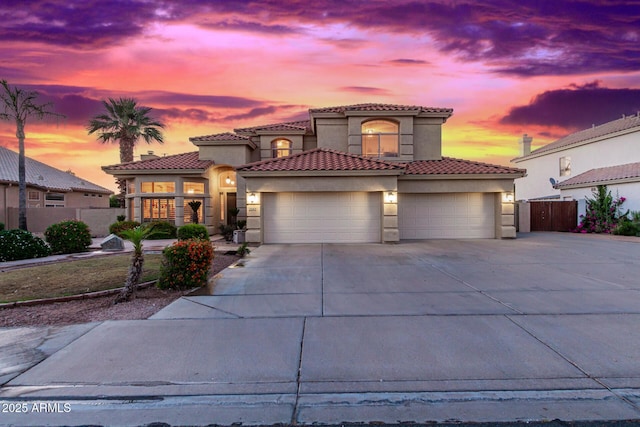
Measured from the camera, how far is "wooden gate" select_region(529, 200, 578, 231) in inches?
816

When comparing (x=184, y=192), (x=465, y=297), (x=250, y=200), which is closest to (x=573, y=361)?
(x=465, y=297)

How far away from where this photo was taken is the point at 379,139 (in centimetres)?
1833

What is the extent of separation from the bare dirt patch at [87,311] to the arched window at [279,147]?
1500 cm

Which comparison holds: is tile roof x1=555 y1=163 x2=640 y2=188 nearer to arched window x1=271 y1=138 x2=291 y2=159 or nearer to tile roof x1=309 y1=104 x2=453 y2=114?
tile roof x1=309 y1=104 x2=453 y2=114

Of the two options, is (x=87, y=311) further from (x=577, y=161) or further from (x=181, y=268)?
(x=577, y=161)

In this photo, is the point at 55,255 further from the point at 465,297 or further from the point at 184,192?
the point at 465,297

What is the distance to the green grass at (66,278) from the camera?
712cm

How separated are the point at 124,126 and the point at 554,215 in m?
31.2

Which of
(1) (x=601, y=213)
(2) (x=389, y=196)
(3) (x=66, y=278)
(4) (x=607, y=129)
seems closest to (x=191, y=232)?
(3) (x=66, y=278)

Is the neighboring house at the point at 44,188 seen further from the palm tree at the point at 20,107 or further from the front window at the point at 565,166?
the front window at the point at 565,166

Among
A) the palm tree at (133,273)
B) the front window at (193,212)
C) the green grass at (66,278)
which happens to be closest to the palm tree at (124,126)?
the front window at (193,212)

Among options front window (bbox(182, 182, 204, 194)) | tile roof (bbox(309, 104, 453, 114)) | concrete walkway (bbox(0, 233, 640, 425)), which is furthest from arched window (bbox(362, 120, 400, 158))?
concrete walkway (bbox(0, 233, 640, 425))

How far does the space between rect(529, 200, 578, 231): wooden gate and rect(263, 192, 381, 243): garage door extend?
40.7 feet

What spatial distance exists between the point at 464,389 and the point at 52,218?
29251 mm
